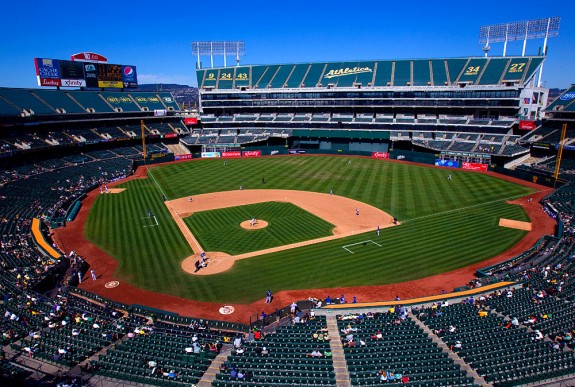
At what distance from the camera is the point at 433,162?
244 ft

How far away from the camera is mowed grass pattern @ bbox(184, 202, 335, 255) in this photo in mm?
35000

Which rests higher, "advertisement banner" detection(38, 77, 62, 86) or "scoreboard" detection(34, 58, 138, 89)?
"scoreboard" detection(34, 58, 138, 89)

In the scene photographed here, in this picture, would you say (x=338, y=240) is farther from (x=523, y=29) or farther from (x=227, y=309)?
(x=523, y=29)

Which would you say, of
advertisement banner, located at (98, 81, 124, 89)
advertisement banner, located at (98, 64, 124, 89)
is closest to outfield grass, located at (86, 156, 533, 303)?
advertisement banner, located at (98, 81, 124, 89)

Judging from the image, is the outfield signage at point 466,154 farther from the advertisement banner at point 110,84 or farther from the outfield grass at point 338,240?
the advertisement banner at point 110,84

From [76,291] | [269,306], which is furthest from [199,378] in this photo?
[76,291]

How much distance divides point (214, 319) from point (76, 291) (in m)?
10.8

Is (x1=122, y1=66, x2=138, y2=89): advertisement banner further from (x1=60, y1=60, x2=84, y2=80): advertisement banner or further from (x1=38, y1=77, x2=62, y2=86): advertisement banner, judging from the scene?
(x1=38, y1=77, x2=62, y2=86): advertisement banner

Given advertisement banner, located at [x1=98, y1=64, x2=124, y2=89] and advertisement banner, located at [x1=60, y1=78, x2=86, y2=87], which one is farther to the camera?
advertisement banner, located at [x1=98, y1=64, x2=124, y2=89]

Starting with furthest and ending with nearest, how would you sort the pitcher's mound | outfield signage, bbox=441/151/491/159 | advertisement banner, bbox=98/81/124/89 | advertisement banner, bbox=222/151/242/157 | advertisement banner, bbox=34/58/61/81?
advertisement banner, bbox=222/151/242/157, advertisement banner, bbox=98/81/124/89, advertisement banner, bbox=34/58/61/81, outfield signage, bbox=441/151/491/159, the pitcher's mound

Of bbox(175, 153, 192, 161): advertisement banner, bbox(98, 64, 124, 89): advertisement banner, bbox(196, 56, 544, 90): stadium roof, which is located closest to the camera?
bbox(196, 56, 544, 90): stadium roof

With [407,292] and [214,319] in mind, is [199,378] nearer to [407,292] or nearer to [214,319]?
[214,319]

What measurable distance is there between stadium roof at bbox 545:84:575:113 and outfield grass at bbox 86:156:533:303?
22025 mm

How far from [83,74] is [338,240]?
7262cm
